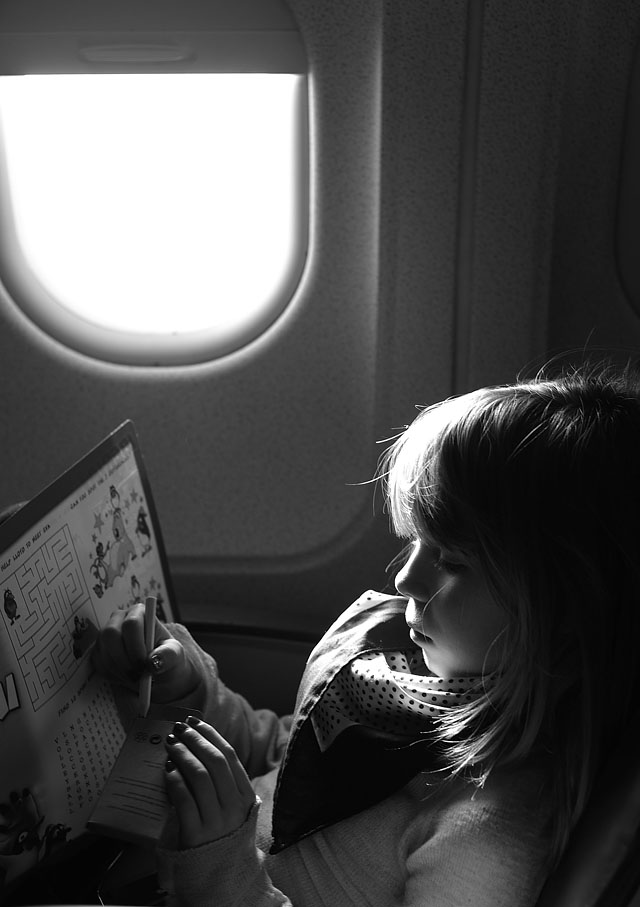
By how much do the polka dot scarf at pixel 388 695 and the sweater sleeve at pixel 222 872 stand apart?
179 millimetres

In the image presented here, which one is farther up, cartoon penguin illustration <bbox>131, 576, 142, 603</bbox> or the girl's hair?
the girl's hair

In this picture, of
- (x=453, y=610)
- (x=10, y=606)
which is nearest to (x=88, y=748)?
(x=10, y=606)

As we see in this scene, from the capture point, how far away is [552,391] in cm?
96

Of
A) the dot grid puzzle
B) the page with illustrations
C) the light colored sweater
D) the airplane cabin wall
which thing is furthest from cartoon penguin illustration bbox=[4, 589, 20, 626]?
the airplane cabin wall

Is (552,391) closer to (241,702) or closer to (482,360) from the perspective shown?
(482,360)

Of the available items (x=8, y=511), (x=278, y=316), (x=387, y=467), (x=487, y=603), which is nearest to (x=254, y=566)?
(x=387, y=467)

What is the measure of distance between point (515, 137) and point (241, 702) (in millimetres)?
930

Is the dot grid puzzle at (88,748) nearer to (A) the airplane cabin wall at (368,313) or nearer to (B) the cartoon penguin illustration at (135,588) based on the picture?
(B) the cartoon penguin illustration at (135,588)

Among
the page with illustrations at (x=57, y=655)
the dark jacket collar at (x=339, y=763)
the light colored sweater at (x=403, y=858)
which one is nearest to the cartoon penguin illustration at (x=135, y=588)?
the page with illustrations at (x=57, y=655)

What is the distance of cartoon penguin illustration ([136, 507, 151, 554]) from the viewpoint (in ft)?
4.40

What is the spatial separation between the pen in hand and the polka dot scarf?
0.21 meters

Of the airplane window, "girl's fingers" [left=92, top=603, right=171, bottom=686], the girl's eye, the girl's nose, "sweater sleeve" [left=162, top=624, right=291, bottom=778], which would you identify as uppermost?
the airplane window

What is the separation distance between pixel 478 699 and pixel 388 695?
0.13 m

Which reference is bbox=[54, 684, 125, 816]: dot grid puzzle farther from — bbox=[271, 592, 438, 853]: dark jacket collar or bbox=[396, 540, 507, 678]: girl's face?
bbox=[396, 540, 507, 678]: girl's face
